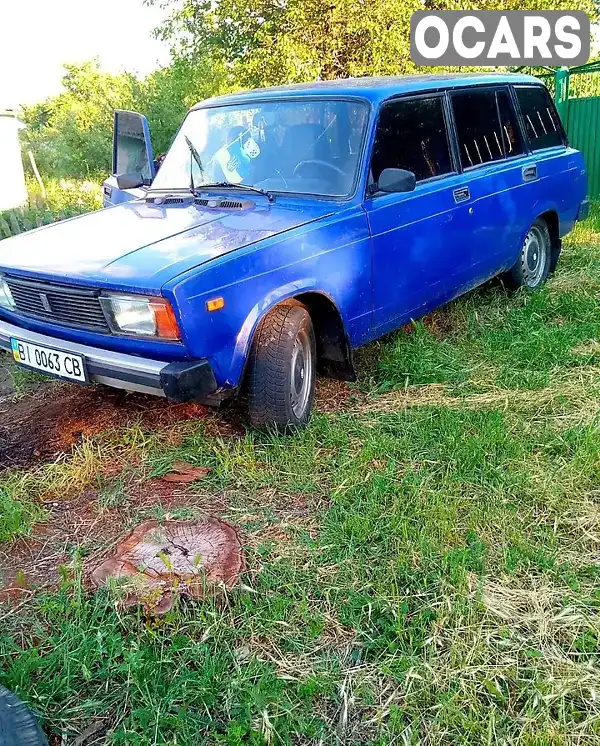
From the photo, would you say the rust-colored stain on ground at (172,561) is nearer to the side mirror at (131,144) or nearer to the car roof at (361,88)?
the car roof at (361,88)

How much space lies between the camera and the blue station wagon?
302cm

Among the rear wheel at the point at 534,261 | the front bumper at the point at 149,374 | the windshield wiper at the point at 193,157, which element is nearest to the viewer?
the front bumper at the point at 149,374

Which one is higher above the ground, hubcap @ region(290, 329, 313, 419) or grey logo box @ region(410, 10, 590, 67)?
grey logo box @ region(410, 10, 590, 67)

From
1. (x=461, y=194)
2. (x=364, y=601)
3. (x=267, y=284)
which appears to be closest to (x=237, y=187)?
(x=267, y=284)

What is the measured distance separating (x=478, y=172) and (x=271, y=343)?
2.48 m

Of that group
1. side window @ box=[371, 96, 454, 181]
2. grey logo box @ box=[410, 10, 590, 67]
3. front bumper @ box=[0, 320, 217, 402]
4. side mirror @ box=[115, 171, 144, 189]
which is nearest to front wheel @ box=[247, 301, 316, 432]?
front bumper @ box=[0, 320, 217, 402]

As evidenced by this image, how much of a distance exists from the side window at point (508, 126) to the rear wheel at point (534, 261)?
2.42ft

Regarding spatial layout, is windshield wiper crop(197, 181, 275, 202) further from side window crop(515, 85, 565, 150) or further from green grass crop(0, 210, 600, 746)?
side window crop(515, 85, 565, 150)

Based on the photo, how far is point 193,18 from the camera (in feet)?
47.2

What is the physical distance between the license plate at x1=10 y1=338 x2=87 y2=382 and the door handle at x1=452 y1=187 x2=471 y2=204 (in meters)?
2.75

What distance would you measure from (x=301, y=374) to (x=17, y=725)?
7.32 ft

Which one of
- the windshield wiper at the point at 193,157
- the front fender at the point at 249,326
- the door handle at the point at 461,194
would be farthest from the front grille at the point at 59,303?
the door handle at the point at 461,194

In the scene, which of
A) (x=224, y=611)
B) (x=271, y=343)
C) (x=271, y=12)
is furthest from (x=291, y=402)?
(x=271, y=12)

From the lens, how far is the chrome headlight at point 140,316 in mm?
2902
